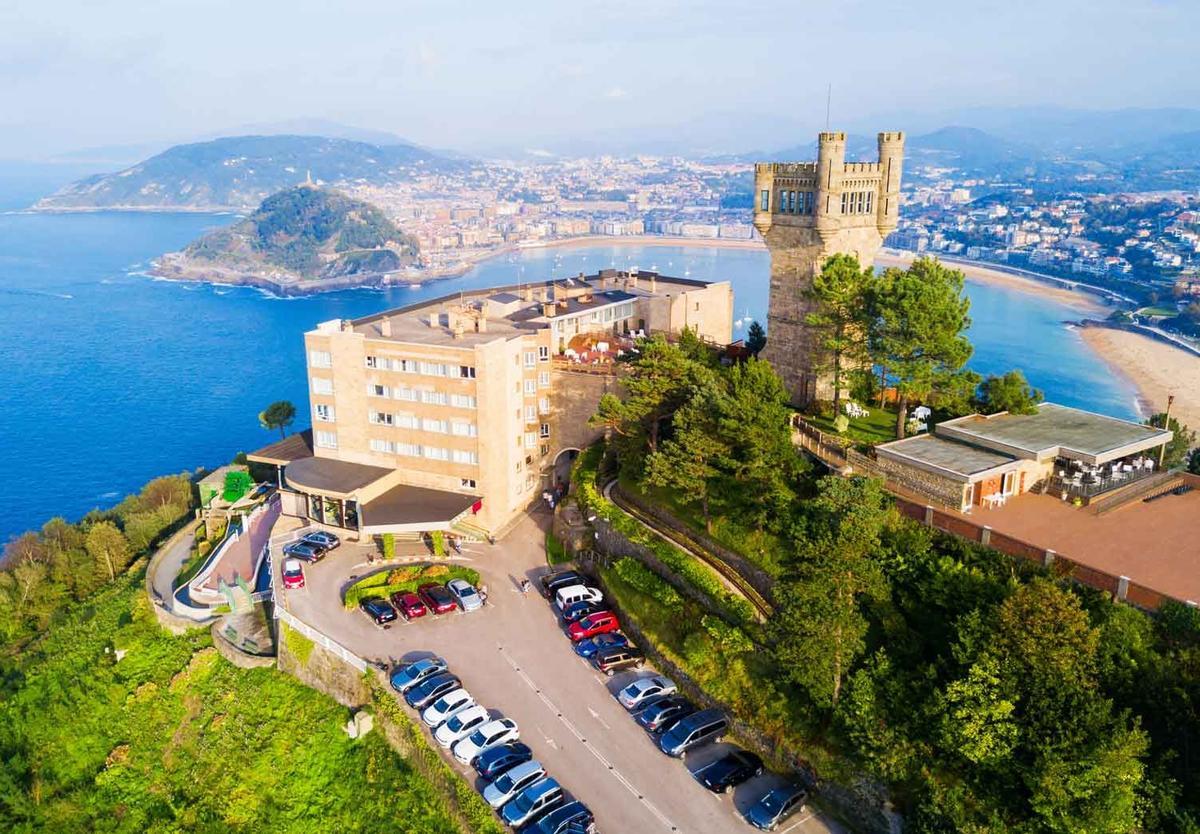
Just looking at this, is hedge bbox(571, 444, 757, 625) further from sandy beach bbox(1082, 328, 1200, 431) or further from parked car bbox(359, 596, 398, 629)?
sandy beach bbox(1082, 328, 1200, 431)

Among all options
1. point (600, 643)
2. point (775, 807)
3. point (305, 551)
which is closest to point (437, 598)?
point (600, 643)

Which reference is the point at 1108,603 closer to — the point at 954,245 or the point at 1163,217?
the point at 954,245

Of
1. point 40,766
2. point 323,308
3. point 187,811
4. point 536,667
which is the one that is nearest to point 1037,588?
point 536,667

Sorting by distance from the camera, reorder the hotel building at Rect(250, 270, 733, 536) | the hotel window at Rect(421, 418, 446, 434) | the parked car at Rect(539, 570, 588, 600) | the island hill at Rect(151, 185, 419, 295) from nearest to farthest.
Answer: the parked car at Rect(539, 570, 588, 600)
the hotel building at Rect(250, 270, 733, 536)
the hotel window at Rect(421, 418, 446, 434)
the island hill at Rect(151, 185, 419, 295)

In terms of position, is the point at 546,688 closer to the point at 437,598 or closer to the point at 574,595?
the point at 574,595

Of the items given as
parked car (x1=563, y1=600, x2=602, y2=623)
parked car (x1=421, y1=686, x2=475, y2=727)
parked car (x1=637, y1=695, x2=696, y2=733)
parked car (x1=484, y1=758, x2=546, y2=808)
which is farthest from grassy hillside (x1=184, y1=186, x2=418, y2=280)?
parked car (x1=484, y1=758, x2=546, y2=808)

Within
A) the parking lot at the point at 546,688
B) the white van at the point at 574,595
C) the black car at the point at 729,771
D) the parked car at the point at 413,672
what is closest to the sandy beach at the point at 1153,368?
the white van at the point at 574,595
